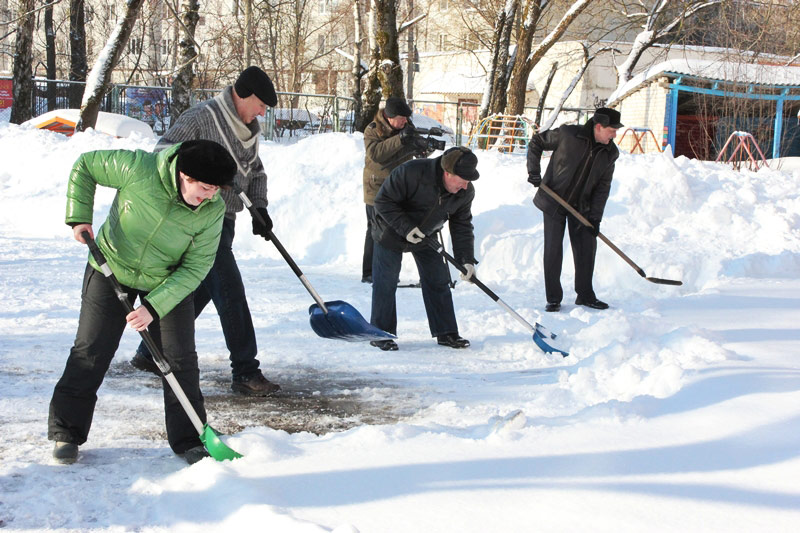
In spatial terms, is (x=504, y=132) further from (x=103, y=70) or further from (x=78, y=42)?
(x=78, y=42)

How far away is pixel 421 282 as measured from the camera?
18.3 feet

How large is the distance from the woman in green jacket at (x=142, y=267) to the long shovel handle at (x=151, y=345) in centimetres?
5

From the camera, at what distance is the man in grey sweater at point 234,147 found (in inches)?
169

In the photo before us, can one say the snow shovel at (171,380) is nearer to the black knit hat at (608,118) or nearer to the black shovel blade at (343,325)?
the black shovel blade at (343,325)

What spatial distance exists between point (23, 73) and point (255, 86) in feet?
46.3

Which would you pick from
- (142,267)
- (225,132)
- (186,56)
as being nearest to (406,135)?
(225,132)

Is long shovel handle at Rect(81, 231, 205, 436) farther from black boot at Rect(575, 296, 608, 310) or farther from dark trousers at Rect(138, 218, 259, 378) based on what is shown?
black boot at Rect(575, 296, 608, 310)

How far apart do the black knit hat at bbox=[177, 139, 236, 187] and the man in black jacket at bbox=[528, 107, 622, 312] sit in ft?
13.6

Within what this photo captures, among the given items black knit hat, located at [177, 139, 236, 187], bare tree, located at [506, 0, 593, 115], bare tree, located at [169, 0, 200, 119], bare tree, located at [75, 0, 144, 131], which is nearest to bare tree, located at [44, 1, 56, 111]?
bare tree, located at [169, 0, 200, 119]

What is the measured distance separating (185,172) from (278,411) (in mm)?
1678

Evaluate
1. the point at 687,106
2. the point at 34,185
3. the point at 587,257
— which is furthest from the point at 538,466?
the point at 687,106

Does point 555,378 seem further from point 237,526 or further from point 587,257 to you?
→ point 237,526

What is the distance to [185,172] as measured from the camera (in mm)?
2965

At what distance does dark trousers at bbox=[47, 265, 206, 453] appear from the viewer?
327 centimetres
